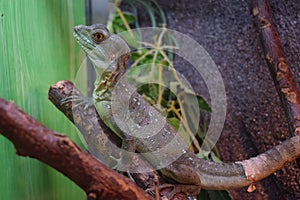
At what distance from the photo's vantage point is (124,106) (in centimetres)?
143

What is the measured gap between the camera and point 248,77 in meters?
1.80

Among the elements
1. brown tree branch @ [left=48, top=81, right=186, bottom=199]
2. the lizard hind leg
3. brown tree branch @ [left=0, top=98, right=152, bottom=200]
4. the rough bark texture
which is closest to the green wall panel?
brown tree branch @ [left=48, top=81, right=186, bottom=199]

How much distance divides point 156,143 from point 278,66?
0.54m

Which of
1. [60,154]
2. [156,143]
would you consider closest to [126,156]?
[156,143]

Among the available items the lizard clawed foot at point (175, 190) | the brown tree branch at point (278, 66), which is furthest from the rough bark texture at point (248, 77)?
the lizard clawed foot at point (175, 190)

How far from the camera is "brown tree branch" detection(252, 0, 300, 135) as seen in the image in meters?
1.46

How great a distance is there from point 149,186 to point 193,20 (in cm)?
111

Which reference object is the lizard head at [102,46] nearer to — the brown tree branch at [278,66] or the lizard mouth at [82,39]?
the lizard mouth at [82,39]

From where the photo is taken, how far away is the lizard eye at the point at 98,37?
1.38 m

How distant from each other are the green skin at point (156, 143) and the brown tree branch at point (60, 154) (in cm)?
46

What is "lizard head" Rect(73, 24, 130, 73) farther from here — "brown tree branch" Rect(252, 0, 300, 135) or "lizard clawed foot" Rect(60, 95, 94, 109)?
"brown tree branch" Rect(252, 0, 300, 135)

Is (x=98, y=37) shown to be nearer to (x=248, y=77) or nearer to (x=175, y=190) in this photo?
(x=175, y=190)

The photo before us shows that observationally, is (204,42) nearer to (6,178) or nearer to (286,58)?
(286,58)

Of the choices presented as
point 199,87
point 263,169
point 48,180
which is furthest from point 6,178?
point 199,87
